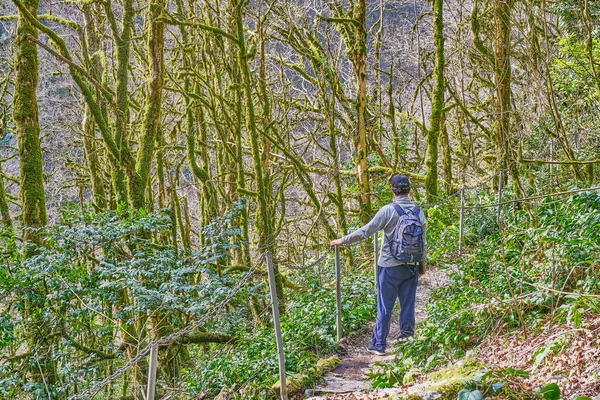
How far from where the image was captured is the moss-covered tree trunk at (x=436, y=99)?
10.2m

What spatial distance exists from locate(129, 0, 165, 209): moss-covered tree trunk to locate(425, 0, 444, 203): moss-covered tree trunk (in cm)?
505

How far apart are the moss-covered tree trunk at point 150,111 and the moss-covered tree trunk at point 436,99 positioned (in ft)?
16.6

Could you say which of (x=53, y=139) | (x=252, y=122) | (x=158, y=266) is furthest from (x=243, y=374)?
(x=53, y=139)

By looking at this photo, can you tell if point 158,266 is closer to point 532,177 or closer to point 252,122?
point 252,122

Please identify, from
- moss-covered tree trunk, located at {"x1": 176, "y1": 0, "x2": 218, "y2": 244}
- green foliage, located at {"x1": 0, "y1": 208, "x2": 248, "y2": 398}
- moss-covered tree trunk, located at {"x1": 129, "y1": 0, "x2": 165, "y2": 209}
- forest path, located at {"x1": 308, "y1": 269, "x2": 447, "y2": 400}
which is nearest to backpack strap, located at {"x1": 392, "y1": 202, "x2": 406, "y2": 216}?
forest path, located at {"x1": 308, "y1": 269, "x2": 447, "y2": 400}

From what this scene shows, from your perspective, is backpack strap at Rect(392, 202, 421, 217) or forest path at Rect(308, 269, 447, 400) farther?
backpack strap at Rect(392, 202, 421, 217)

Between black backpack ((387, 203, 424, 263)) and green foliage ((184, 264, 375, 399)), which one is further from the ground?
black backpack ((387, 203, 424, 263))

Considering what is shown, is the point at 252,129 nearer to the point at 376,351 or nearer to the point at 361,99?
the point at 361,99

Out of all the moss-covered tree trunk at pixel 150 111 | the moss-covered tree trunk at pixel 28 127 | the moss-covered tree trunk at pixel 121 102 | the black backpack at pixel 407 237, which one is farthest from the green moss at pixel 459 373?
the moss-covered tree trunk at pixel 121 102

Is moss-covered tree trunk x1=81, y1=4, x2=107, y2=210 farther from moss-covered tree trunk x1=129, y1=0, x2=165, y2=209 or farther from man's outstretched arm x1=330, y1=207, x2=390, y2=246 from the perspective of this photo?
man's outstretched arm x1=330, y1=207, x2=390, y2=246

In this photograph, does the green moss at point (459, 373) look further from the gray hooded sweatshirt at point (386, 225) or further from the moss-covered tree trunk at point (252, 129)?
the moss-covered tree trunk at point (252, 129)

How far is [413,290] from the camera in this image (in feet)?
19.0

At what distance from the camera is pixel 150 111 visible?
8984 millimetres

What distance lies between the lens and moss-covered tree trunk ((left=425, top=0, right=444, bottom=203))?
10.2 m
